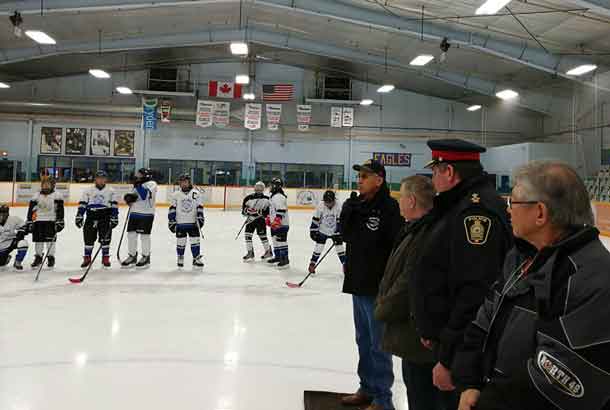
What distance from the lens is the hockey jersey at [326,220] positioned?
289 inches

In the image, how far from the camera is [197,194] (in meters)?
7.70

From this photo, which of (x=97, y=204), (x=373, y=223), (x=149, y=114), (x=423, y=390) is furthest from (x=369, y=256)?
(x=149, y=114)

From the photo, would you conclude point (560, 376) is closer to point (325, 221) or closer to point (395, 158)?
point (325, 221)

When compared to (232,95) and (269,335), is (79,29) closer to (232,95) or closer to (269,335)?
(232,95)

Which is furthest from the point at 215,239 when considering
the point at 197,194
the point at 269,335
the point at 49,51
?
the point at 49,51

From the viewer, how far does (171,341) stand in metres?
4.02

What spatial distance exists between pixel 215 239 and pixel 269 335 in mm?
7383

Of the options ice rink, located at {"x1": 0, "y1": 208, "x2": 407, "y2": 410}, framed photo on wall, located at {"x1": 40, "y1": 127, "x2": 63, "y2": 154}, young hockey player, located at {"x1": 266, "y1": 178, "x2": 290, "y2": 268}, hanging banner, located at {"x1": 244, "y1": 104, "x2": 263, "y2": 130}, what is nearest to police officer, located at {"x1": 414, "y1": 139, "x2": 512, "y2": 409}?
ice rink, located at {"x1": 0, "y1": 208, "x2": 407, "y2": 410}

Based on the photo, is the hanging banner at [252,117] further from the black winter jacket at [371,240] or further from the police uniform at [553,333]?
the police uniform at [553,333]

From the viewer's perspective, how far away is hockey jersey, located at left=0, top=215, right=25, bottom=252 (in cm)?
714

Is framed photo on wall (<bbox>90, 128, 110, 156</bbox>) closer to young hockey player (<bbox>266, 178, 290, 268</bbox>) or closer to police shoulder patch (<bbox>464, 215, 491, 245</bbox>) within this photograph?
young hockey player (<bbox>266, 178, 290, 268</bbox>)

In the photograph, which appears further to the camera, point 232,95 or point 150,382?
point 232,95

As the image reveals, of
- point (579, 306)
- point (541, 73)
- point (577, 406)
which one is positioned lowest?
point (577, 406)

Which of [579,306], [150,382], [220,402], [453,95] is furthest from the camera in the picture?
[453,95]
